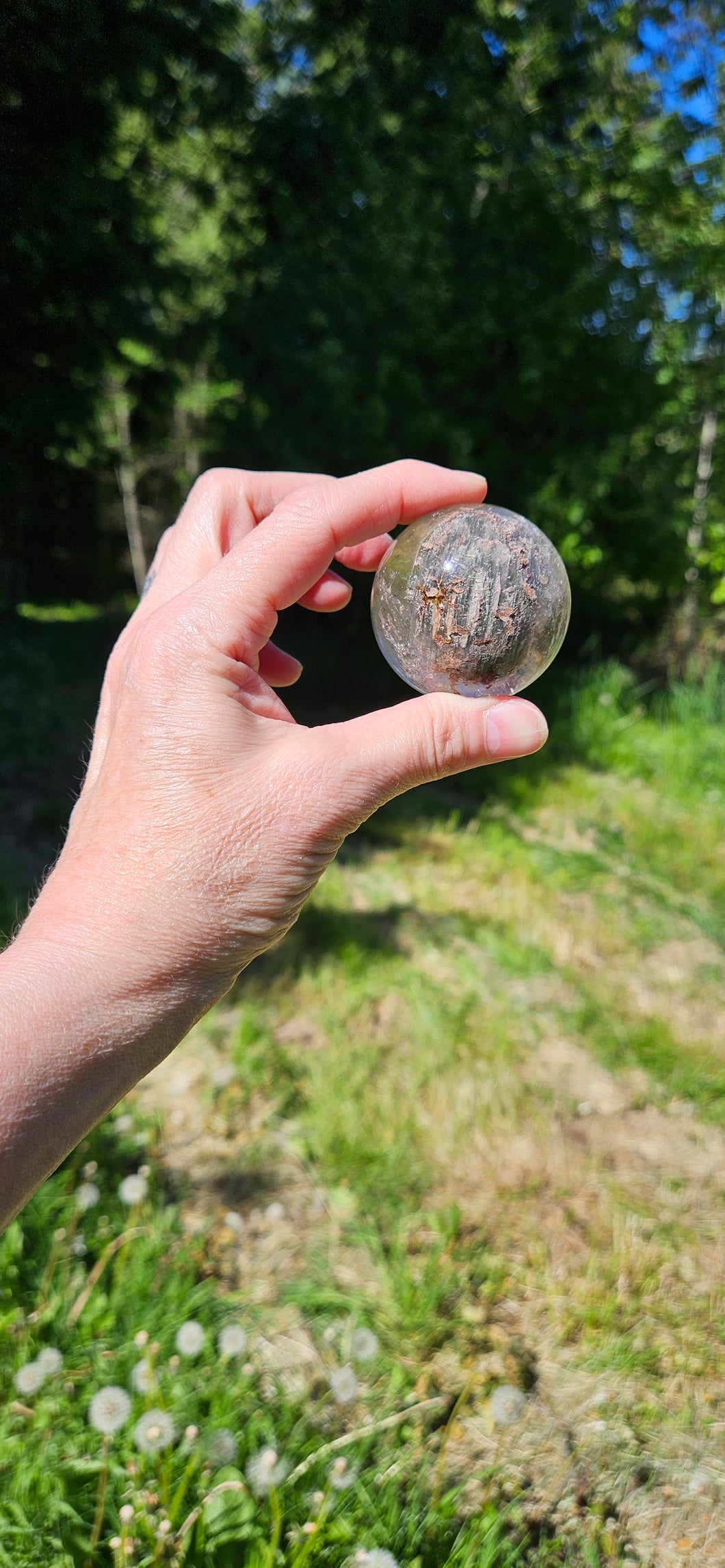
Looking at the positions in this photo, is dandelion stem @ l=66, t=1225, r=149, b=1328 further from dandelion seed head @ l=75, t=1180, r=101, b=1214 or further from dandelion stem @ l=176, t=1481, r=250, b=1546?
dandelion stem @ l=176, t=1481, r=250, b=1546

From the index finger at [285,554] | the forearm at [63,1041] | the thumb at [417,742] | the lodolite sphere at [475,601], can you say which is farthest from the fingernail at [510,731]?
the forearm at [63,1041]

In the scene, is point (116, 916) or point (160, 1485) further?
point (160, 1485)

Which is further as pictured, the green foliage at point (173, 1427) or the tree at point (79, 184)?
the tree at point (79, 184)

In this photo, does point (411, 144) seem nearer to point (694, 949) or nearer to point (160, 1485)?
point (694, 949)

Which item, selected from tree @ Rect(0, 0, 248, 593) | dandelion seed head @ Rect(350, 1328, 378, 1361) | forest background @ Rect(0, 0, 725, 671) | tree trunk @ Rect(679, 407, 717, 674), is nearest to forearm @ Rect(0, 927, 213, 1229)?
dandelion seed head @ Rect(350, 1328, 378, 1361)

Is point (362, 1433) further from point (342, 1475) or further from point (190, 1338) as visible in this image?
point (190, 1338)

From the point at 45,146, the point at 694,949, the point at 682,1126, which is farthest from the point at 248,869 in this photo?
the point at 45,146

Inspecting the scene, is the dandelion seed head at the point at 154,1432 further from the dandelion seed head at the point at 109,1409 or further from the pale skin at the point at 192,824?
the pale skin at the point at 192,824
